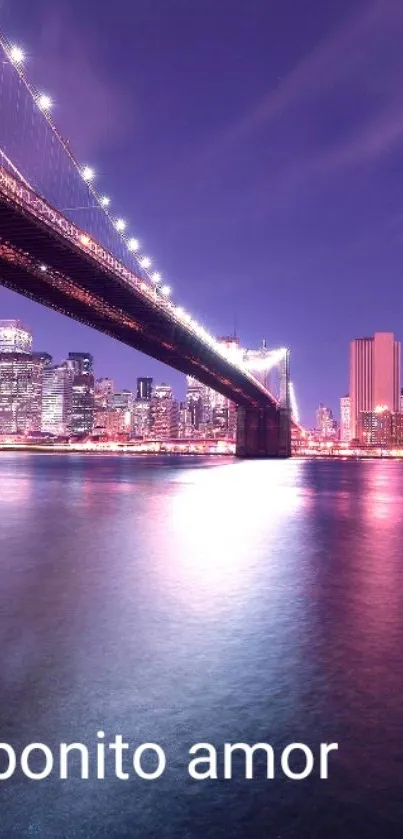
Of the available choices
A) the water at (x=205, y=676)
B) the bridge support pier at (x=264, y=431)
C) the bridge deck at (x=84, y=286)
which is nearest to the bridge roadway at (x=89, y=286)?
the bridge deck at (x=84, y=286)

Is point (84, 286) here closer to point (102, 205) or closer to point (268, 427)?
point (102, 205)

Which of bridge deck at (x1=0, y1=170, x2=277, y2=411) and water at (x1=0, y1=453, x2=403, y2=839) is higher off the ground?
bridge deck at (x1=0, y1=170, x2=277, y2=411)

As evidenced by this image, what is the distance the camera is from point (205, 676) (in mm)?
5988

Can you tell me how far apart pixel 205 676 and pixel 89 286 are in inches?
1457

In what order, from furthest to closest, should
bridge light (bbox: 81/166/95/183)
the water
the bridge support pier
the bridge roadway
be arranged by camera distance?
the bridge support pier < bridge light (bbox: 81/166/95/183) < the bridge roadway < the water

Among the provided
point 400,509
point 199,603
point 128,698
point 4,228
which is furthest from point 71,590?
point 4,228

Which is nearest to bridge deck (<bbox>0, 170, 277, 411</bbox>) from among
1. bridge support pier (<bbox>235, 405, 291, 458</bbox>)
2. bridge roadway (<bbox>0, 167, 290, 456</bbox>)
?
bridge roadway (<bbox>0, 167, 290, 456</bbox>)

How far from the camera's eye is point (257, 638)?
7328 millimetres

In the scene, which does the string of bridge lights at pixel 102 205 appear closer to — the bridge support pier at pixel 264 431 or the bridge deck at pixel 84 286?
the bridge deck at pixel 84 286

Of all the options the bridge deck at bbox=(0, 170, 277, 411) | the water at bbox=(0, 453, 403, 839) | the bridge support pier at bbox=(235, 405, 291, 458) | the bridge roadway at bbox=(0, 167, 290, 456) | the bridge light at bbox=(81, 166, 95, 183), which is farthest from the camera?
the bridge support pier at bbox=(235, 405, 291, 458)

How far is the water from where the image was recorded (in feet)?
12.1

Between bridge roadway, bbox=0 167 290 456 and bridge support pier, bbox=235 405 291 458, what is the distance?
20.4 meters

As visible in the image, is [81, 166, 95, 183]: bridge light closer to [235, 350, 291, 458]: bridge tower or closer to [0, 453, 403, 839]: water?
[0, 453, 403, 839]: water

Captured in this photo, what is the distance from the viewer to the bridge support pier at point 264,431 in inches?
3723
